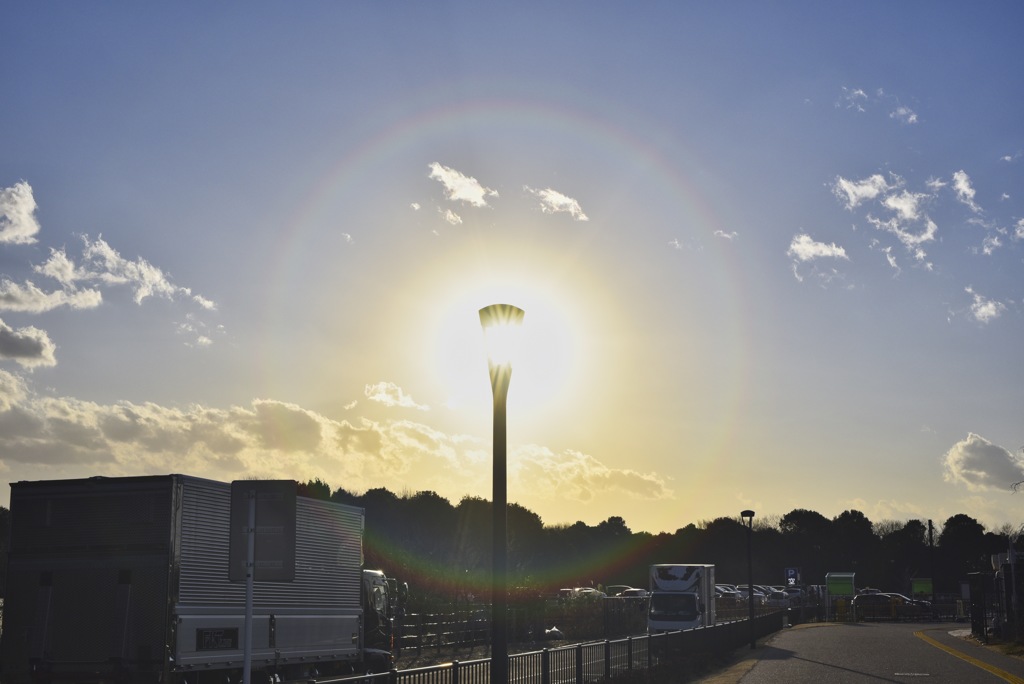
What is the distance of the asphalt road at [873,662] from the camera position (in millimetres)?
27234

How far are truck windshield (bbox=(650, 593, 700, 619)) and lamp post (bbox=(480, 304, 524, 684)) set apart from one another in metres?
33.2

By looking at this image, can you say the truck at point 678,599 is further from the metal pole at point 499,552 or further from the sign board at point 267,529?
the sign board at point 267,529

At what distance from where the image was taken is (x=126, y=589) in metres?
16.8

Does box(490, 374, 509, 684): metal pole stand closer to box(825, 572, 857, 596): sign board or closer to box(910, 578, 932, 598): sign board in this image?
box(825, 572, 857, 596): sign board

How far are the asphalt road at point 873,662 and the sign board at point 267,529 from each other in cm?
1872

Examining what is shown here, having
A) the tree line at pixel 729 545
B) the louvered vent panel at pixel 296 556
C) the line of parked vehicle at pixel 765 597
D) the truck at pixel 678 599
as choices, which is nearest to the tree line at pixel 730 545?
the tree line at pixel 729 545

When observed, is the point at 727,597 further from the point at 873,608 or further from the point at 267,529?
the point at 267,529

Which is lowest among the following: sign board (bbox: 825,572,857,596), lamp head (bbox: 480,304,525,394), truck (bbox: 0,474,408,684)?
sign board (bbox: 825,572,857,596)

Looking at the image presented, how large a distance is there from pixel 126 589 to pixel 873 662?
79.8 feet

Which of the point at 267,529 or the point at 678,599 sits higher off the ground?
the point at 267,529

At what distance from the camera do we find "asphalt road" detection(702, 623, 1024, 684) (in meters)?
27.2

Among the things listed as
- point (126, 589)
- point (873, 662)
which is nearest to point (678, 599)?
point (873, 662)

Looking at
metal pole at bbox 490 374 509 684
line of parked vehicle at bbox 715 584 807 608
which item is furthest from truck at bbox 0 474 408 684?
line of parked vehicle at bbox 715 584 807 608

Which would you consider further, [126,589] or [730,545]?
[730,545]
